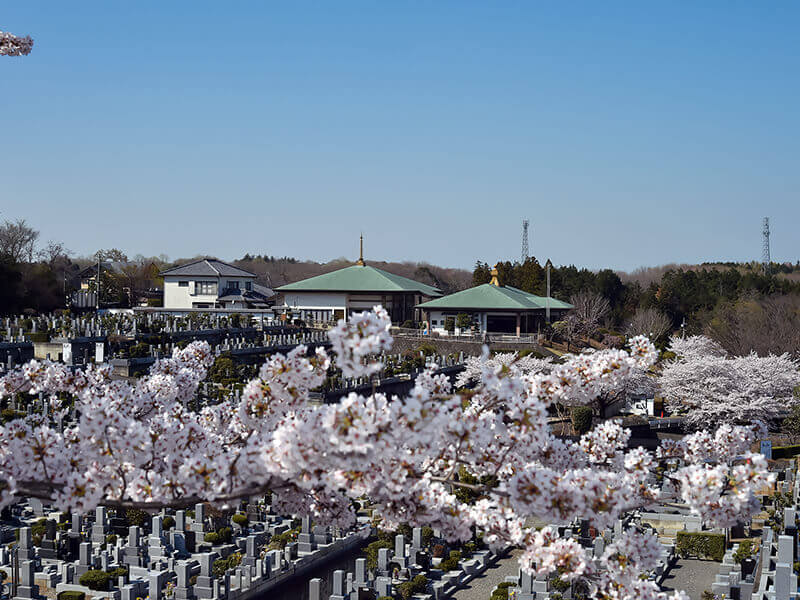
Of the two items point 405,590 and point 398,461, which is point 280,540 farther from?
point 398,461

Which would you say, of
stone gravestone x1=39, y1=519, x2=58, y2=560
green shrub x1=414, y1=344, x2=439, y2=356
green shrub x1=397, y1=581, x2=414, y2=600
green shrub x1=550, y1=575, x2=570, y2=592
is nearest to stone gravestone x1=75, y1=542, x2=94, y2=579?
stone gravestone x1=39, y1=519, x2=58, y2=560

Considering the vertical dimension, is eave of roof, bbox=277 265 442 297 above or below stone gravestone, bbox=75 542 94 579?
above

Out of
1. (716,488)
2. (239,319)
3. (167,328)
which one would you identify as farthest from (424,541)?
(239,319)

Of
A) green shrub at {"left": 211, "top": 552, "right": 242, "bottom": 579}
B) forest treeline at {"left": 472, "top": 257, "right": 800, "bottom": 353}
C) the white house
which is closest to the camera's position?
green shrub at {"left": 211, "top": 552, "right": 242, "bottom": 579}

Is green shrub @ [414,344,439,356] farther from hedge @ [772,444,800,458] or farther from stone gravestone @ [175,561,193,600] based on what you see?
stone gravestone @ [175,561,193,600]

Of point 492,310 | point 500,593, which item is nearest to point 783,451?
point 500,593

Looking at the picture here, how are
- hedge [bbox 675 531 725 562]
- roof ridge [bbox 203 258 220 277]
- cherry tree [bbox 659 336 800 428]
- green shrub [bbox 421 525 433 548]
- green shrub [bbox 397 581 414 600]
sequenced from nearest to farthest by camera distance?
green shrub [bbox 397 581 414 600]
green shrub [bbox 421 525 433 548]
hedge [bbox 675 531 725 562]
cherry tree [bbox 659 336 800 428]
roof ridge [bbox 203 258 220 277]

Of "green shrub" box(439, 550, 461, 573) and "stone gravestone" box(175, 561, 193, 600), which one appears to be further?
"green shrub" box(439, 550, 461, 573)
